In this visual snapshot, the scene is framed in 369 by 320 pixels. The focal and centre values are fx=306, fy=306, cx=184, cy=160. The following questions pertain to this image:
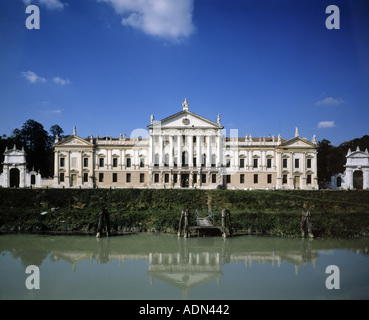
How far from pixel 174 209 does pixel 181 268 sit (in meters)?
12.8

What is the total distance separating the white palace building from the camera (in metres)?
42.1

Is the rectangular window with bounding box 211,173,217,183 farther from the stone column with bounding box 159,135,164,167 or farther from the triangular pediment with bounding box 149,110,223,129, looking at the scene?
the stone column with bounding box 159,135,164,167

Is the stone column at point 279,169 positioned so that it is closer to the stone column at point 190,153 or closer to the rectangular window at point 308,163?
the rectangular window at point 308,163

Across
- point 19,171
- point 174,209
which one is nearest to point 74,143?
point 19,171

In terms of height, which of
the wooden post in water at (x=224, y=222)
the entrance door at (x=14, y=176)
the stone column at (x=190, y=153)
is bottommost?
the wooden post in water at (x=224, y=222)

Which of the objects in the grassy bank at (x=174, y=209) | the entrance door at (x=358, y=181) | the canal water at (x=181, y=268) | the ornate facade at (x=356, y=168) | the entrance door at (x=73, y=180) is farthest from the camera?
the entrance door at (x=73, y=180)

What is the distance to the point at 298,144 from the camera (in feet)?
140

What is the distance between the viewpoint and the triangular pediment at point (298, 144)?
140 feet

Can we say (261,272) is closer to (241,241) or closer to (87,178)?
(241,241)

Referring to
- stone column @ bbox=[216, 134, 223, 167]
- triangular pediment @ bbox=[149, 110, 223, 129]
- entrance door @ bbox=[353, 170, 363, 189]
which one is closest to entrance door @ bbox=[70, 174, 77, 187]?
triangular pediment @ bbox=[149, 110, 223, 129]

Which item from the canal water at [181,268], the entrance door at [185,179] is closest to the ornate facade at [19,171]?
the entrance door at [185,179]

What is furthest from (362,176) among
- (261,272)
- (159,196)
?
(261,272)

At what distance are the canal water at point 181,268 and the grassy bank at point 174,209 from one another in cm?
167

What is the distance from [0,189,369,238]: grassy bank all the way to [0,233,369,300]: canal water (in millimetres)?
1668
